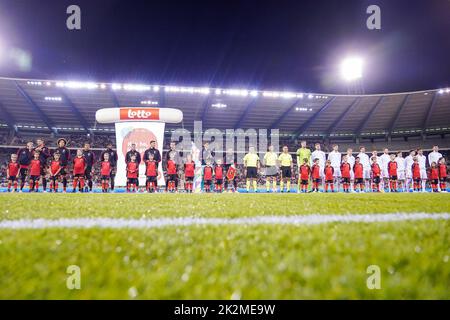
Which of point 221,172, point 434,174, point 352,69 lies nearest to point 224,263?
point 221,172

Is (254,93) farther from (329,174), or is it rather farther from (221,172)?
(329,174)

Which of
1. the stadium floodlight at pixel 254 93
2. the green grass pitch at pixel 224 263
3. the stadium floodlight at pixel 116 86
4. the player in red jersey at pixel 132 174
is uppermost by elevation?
the stadium floodlight at pixel 254 93

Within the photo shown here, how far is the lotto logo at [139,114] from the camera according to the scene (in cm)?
1540

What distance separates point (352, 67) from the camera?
30.3 meters

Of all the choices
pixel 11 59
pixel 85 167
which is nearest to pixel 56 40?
pixel 11 59

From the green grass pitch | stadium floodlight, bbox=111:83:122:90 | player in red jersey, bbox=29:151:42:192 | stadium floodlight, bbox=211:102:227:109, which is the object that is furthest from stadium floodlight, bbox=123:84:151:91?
the green grass pitch

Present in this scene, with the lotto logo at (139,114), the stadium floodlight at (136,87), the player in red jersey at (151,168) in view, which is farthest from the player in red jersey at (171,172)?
the stadium floodlight at (136,87)

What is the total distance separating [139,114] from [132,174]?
Result: 4.90 meters

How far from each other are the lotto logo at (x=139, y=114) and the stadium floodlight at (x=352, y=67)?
950 inches

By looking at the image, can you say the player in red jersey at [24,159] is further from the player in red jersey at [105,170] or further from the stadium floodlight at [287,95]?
the stadium floodlight at [287,95]

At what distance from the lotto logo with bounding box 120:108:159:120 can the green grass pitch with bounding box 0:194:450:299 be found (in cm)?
1343

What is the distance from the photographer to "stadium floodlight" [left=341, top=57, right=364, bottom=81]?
2967cm

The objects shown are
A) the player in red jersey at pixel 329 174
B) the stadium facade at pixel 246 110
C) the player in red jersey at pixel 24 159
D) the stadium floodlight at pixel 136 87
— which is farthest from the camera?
the stadium facade at pixel 246 110
